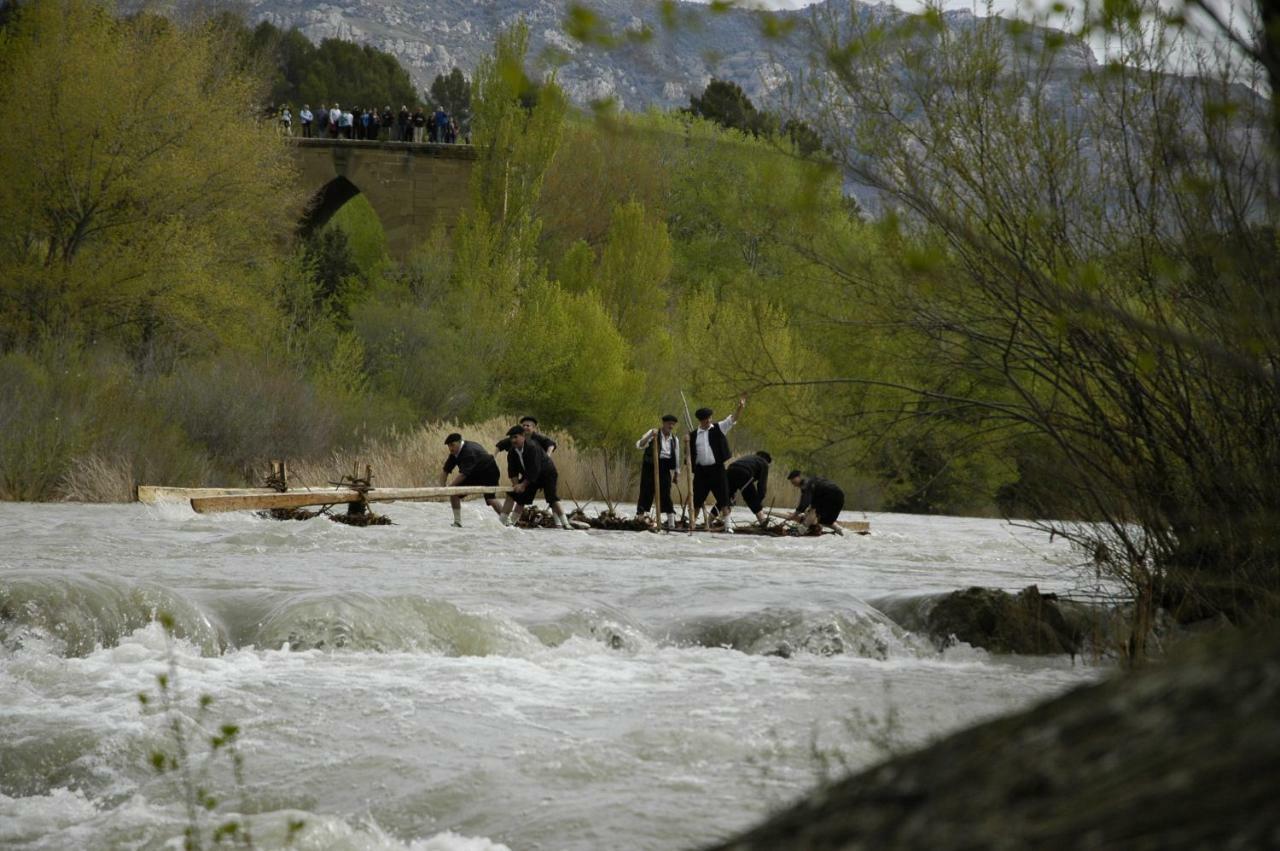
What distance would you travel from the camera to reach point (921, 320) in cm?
802

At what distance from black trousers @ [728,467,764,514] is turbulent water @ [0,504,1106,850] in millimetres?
6260

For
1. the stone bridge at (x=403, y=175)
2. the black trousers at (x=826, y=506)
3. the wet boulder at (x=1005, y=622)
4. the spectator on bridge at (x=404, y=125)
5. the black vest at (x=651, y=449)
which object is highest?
the spectator on bridge at (x=404, y=125)

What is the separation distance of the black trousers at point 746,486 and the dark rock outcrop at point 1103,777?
741 inches

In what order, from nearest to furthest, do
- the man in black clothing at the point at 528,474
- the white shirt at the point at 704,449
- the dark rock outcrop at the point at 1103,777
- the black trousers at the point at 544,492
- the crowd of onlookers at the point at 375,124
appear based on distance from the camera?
the dark rock outcrop at the point at 1103,777 < the man in black clothing at the point at 528,474 < the black trousers at the point at 544,492 < the white shirt at the point at 704,449 < the crowd of onlookers at the point at 375,124

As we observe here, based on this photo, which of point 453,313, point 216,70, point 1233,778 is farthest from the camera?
point 216,70

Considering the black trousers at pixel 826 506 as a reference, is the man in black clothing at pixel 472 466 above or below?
above

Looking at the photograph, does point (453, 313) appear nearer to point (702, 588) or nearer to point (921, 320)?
point (702, 588)

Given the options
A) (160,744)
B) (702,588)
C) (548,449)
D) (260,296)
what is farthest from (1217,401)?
(260,296)

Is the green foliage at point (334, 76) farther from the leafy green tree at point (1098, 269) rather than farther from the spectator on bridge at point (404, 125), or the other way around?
the leafy green tree at point (1098, 269)

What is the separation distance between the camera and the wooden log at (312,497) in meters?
16.5

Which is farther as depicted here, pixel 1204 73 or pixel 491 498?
pixel 491 498

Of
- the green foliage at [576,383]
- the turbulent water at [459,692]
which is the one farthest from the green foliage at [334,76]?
the turbulent water at [459,692]

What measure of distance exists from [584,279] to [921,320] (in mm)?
36363

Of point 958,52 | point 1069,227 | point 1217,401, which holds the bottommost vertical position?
point 1217,401
